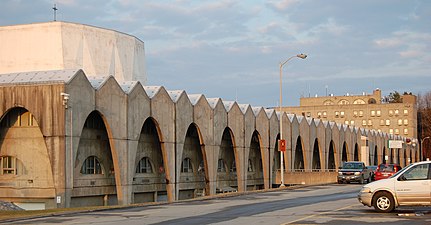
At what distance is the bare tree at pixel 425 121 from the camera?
173625 mm

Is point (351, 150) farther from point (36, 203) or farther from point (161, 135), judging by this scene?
point (36, 203)

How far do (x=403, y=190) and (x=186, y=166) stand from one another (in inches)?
1479

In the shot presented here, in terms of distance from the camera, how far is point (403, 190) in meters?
22.0

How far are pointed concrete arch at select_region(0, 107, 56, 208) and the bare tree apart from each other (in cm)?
14427

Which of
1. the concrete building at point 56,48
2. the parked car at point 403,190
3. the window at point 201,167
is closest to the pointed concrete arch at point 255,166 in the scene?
the window at point 201,167

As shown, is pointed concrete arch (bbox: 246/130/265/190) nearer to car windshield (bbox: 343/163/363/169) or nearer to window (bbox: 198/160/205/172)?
window (bbox: 198/160/205/172)

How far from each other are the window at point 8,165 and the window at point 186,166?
17257 millimetres

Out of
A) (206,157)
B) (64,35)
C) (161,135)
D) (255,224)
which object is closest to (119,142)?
(161,135)

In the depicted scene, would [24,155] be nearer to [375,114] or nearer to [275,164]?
[275,164]

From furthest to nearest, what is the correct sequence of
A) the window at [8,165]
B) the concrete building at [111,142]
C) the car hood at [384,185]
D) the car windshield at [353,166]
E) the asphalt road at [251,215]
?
the car windshield at [353,166]
the window at [8,165]
the concrete building at [111,142]
the car hood at [384,185]
the asphalt road at [251,215]

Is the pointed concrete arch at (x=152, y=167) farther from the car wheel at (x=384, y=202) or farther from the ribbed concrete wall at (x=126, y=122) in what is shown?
the car wheel at (x=384, y=202)

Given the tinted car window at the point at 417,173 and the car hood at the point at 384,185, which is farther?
the car hood at the point at 384,185

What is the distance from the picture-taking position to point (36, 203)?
1646 inches

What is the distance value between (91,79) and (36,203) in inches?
363
